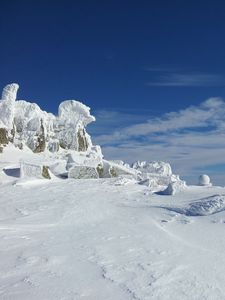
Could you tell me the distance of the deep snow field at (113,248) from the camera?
694cm

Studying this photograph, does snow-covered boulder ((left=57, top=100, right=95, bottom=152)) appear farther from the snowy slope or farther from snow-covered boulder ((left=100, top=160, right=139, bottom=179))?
the snowy slope

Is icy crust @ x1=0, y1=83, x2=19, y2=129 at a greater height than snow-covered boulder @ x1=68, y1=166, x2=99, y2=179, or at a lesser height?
greater

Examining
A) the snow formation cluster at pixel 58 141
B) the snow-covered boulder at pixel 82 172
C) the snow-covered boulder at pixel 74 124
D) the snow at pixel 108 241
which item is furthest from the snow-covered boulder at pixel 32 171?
the snow-covered boulder at pixel 74 124

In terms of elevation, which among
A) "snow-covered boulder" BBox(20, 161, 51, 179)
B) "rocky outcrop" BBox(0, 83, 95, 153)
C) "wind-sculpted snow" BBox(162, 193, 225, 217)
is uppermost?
"rocky outcrop" BBox(0, 83, 95, 153)

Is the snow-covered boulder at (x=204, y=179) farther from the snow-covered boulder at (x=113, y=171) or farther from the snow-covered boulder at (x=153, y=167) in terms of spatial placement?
the snow-covered boulder at (x=153, y=167)

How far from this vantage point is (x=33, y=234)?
39.6 feet

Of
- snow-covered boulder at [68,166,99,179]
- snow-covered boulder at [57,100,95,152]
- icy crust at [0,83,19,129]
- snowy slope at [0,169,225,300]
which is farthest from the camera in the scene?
snow-covered boulder at [57,100,95,152]

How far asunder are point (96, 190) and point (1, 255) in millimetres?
12561

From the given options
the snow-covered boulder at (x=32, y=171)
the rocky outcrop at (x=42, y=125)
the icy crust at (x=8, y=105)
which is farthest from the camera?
the rocky outcrop at (x=42, y=125)

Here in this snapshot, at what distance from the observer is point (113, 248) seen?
9.82m

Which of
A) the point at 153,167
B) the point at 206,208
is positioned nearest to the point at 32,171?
the point at 206,208

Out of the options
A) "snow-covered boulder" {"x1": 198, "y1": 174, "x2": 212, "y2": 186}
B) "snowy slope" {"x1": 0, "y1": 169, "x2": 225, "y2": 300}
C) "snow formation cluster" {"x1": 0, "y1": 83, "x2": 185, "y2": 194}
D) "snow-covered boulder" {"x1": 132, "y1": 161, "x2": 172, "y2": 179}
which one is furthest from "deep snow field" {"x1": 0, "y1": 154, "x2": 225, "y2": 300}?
"snow-covered boulder" {"x1": 132, "y1": 161, "x2": 172, "y2": 179}

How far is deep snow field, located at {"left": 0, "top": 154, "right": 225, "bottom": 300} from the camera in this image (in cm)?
694

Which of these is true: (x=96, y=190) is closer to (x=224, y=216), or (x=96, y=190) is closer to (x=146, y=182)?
(x=146, y=182)
